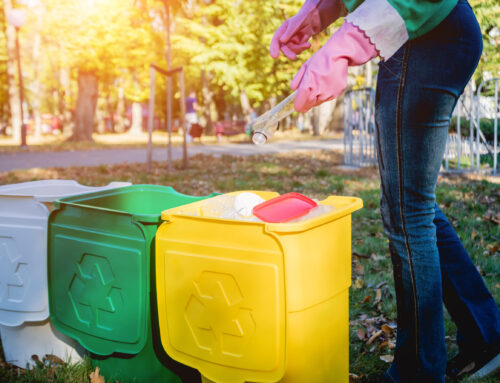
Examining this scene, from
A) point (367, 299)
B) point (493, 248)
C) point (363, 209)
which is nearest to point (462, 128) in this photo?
point (363, 209)

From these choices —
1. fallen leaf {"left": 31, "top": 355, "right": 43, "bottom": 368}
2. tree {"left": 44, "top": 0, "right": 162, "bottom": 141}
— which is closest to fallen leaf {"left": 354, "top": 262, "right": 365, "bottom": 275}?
fallen leaf {"left": 31, "top": 355, "right": 43, "bottom": 368}

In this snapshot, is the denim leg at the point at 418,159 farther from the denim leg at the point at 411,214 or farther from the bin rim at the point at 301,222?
the bin rim at the point at 301,222

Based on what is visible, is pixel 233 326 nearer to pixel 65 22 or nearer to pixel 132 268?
pixel 132 268

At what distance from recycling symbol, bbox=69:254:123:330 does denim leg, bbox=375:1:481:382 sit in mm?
945

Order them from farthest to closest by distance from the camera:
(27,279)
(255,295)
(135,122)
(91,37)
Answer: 1. (135,122)
2. (91,37)
3. (27,279)
4. (255,295)

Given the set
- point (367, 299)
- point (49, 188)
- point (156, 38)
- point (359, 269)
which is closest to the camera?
point (49, 188)

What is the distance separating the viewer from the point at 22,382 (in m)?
2.01

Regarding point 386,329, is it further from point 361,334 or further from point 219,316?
point 219,316

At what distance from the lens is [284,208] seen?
1.64 metres

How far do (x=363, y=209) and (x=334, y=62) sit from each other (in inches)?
147

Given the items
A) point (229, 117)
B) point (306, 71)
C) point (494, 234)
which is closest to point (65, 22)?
point (494, 234)

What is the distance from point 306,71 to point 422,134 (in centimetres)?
41

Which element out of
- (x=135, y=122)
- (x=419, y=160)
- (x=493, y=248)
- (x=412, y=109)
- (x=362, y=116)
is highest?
(x=135, y=122)

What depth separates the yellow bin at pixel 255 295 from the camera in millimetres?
1461
